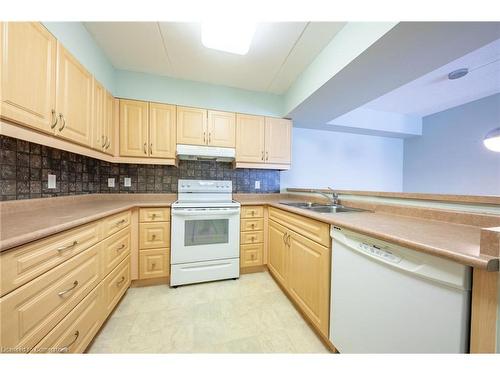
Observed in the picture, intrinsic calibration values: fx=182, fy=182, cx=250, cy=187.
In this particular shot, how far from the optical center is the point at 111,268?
1405 mm

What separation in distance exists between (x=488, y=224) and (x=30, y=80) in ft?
7.82

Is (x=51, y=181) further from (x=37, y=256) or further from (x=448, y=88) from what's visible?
(x=448, y=88)

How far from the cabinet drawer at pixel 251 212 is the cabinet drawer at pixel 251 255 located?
352 millimetres

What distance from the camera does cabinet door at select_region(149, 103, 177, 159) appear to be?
207cm

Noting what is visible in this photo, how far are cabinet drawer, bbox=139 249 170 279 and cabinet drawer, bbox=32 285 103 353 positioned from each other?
606 millimetres

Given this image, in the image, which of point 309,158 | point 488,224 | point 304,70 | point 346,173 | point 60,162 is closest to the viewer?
point 488,224

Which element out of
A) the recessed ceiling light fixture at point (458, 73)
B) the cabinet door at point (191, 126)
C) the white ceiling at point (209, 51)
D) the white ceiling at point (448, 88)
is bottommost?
the cabinet door at point (191, 126)

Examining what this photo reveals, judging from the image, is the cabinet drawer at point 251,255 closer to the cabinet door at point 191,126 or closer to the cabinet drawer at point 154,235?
the cabinet drawer at point 154,235

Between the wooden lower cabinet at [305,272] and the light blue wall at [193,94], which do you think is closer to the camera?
the wooden lower cabinet at [305,272]

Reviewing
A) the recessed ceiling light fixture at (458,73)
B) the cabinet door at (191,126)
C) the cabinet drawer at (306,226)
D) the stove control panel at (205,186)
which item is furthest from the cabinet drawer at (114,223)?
the recessed ceiling light fixture at (458,73)

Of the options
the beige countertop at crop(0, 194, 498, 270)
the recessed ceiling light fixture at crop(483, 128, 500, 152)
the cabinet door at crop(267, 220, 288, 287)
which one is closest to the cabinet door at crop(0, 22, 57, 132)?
the beige countertop at crop(0, 194, 498, 270)

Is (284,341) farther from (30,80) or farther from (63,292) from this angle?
(30,80)

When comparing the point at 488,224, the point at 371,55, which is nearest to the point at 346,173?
the point at 371,55

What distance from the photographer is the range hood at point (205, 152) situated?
2.08 m
